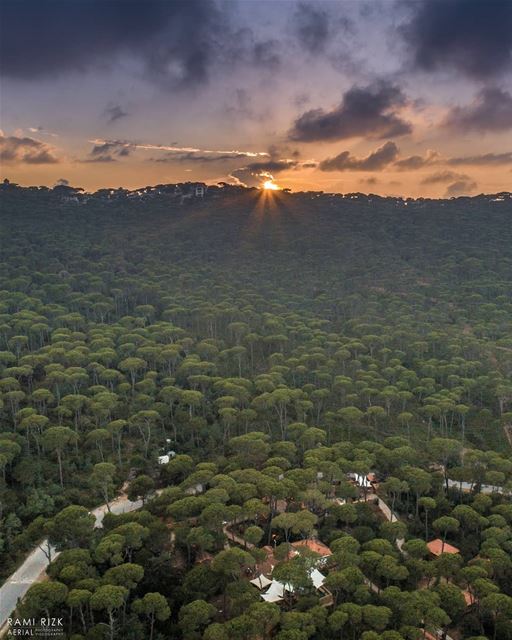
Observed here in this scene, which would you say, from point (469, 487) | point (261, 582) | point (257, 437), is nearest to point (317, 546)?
point (261, 582)

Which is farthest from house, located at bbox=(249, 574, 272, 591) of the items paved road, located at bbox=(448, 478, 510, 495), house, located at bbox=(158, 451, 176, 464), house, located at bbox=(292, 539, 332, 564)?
paved road, located at bbox=(448, 478, 510, 495)

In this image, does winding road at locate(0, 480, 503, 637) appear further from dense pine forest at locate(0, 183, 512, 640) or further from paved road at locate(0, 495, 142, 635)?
dense pine forest at locate(0, 183, 512, 640)

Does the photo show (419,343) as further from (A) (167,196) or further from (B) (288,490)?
(A) (167,196)

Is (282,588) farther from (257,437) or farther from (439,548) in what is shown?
(257,437)

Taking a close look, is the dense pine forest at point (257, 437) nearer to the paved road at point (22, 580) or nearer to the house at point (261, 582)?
the house at point (261, 582)

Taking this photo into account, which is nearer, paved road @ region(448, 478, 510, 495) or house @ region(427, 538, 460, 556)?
house @ region(427, 538, 460, 556)
